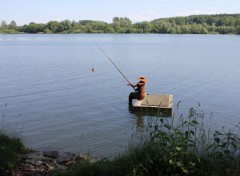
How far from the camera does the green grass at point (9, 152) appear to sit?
24.0 feet

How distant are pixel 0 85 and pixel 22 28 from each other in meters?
153

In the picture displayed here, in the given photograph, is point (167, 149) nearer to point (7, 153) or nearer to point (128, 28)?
point (7, 153)

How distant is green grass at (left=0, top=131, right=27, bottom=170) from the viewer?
7.32 m

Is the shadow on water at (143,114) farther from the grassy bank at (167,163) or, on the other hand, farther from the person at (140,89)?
the grassy bank at (167,163)

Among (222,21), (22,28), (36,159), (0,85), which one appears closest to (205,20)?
(222,21)

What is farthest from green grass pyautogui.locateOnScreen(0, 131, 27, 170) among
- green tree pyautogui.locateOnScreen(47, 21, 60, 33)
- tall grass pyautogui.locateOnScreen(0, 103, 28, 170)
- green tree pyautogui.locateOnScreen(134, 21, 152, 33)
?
green tree pyautogui.locateOnScreen(47, 21, 60, 33)

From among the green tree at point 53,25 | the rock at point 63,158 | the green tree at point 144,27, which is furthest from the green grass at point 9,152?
the green tree at point 53,25

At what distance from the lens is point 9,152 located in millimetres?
8164

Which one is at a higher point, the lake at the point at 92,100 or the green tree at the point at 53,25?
the green tree at the point at 53,25

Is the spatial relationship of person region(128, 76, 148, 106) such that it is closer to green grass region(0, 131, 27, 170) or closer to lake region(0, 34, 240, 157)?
lake region(0, 34, 240, 157)

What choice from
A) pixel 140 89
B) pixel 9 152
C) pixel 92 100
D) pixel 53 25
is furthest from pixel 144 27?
pixel 9 152

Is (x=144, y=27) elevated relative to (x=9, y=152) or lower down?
elevated

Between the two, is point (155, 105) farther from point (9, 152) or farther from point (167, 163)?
point (167, 163)

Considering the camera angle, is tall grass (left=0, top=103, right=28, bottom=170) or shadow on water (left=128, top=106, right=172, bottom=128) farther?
shadow on water (left=128, top=106, right=172, bottom=128)
